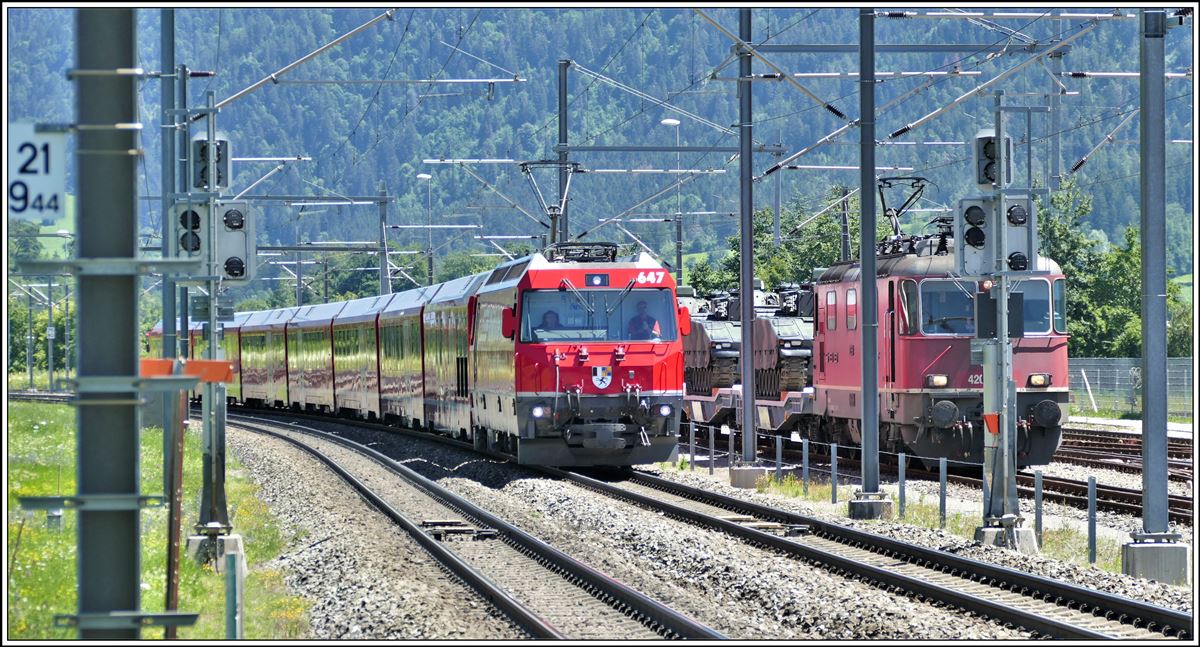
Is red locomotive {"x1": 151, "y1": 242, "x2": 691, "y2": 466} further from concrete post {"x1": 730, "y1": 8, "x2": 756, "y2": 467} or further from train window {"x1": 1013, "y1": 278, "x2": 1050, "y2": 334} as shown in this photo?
train window {"x1": 1013, "y1": 278, "x2": 1050, "y2": 334}

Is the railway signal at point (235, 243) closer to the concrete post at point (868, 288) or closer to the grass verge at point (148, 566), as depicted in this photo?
the grass verge at point (148, 566)

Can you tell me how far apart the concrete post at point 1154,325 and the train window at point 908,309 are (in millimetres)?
10394

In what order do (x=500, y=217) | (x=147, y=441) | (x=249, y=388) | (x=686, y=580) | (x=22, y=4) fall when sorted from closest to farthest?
(x=22, y=4)
(x=686, y=580)
(x=147, y=441)
(x=249, y=388)
(x=500, y=217)

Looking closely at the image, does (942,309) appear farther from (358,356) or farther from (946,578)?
(358,356)

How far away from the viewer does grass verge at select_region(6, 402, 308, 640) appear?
38.2 feet

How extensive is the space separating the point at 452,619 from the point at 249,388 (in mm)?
47739

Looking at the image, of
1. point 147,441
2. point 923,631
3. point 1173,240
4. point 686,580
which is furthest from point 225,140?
point 1173,240

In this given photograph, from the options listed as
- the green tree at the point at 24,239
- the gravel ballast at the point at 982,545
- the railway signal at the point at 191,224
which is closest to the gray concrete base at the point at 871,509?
the gravel ballast at the point at 982,545

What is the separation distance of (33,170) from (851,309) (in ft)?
66.0

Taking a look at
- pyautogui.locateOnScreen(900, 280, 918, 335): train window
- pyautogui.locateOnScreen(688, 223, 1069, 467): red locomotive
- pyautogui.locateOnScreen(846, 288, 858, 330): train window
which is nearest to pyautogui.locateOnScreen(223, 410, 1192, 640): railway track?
pyautogui.locateOnScreen(688, 223, 1069, 467): red locomotive

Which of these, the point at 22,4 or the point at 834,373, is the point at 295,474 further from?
the point at 22,4

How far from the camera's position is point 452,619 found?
12.3 meters

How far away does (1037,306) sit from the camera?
2481 cm

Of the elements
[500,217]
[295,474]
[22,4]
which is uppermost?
[500,217]
